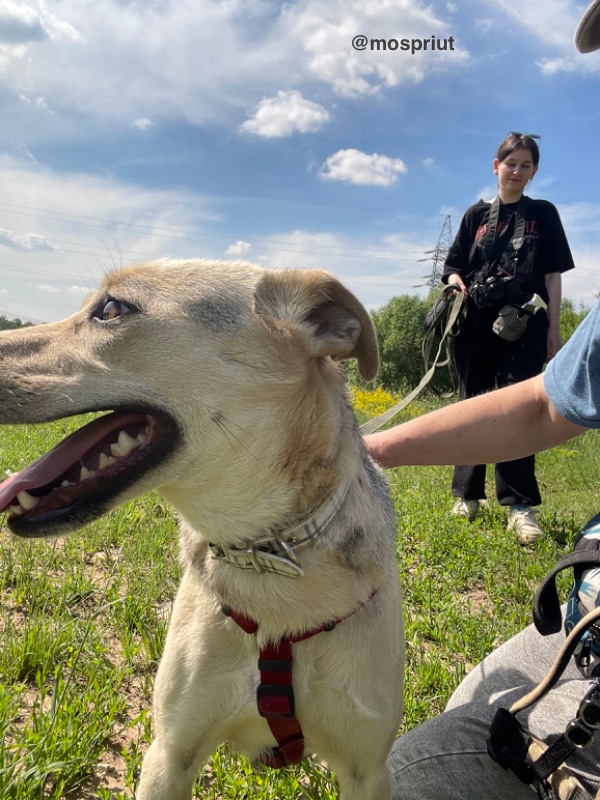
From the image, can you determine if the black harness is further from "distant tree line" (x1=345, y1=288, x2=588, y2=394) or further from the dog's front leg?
"distant tree line" (x1=345, y1=288, x2=588, y2=394)

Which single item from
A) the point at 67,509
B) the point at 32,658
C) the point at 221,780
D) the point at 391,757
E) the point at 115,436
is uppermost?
the point at 115,436

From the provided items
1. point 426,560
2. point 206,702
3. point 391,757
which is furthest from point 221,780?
point 426,560

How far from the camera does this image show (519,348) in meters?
4.88

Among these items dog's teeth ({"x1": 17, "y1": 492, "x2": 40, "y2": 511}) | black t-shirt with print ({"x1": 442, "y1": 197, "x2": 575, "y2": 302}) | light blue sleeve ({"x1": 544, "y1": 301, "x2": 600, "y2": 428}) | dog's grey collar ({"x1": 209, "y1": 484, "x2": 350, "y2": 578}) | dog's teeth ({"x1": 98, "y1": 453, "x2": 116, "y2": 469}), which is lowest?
dog's grey collar ({"x1": 209, "y1": 484, "x2": 350, "y2": 578})

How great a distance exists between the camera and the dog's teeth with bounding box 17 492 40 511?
168 cm

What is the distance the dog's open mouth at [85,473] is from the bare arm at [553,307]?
4054 mm

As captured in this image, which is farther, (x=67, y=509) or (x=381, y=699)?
(x=381, y=699)

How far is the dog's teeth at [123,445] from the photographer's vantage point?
1.79 m

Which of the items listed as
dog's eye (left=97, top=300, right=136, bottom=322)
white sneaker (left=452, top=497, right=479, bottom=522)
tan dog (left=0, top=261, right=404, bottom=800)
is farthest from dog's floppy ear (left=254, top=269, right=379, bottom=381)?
white sneaker (left=452, top=497, right=479, bottom=522)

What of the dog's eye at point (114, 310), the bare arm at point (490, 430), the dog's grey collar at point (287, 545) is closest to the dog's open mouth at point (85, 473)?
the dog's eye at point (114, 310)

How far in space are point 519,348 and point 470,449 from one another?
9.37 feet

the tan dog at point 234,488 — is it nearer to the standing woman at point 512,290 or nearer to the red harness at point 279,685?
the red harness at point 279,685

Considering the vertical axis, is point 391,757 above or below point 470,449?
below

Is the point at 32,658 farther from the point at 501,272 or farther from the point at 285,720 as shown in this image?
the point at 501,272
